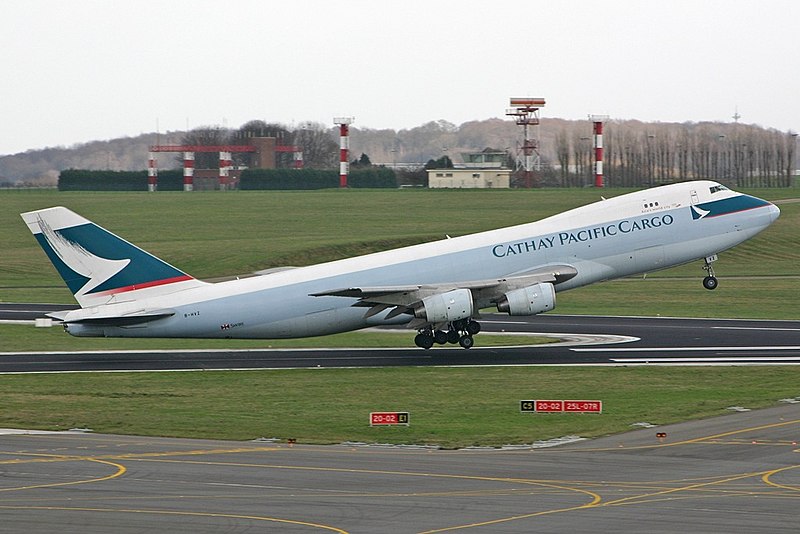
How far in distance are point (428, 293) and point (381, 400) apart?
10.7m

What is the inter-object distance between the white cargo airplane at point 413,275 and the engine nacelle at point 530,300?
2.0 inches

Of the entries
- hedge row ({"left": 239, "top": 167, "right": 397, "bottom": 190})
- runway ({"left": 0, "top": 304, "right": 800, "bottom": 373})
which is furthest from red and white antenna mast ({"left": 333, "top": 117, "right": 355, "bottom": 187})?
runway ({"left": 0, "top": 304, "right": 800, "bottom": 373})

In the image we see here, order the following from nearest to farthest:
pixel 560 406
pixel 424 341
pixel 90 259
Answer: pixel 560 406
pixel 90 259
pixel 424 341

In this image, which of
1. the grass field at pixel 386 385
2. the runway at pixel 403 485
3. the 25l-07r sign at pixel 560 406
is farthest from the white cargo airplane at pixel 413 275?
the runway at pixel 403 485

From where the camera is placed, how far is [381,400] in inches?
1592

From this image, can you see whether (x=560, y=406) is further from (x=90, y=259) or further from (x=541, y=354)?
(x=90, y=259)

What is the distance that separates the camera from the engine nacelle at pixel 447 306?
4991cm

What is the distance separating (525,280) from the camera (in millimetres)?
50906

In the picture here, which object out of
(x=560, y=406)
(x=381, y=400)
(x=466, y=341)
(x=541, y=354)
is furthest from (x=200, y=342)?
(x=560, y=406)

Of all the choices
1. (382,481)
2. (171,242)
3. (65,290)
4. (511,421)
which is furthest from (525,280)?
(171,242)

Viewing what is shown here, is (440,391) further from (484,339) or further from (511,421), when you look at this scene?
(484,339)

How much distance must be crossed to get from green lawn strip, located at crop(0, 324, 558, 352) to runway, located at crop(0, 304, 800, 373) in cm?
117

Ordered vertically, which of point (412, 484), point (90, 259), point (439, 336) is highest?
point (90, 259)

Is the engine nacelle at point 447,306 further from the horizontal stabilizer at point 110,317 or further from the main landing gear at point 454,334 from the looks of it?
the horizontal stabilizer at point 110,317
